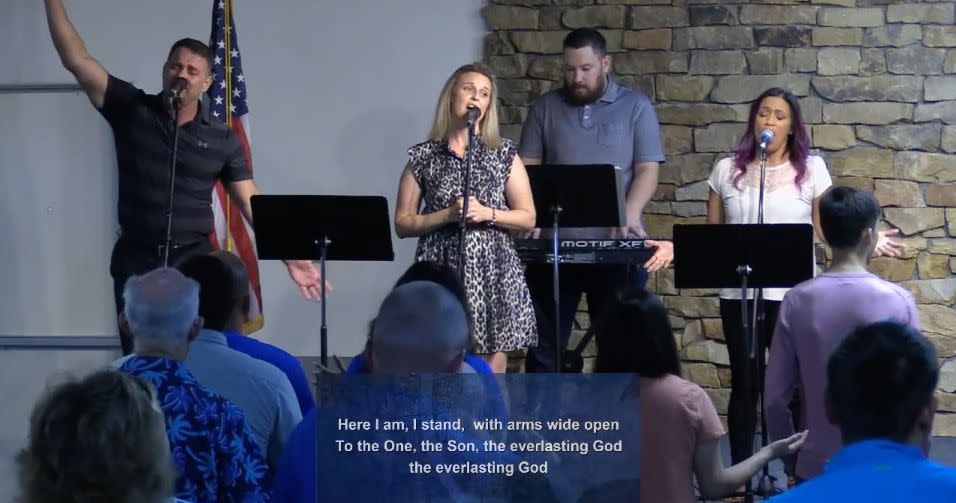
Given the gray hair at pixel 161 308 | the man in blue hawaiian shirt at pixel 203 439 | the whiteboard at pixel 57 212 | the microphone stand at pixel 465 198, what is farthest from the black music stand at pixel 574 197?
the whiteboard at pixel 57 212

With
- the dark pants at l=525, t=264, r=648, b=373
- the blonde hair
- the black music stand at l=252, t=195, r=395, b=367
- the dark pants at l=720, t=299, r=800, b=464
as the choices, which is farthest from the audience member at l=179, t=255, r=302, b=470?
the dark pants at l=525, t=264, r=648, b=373

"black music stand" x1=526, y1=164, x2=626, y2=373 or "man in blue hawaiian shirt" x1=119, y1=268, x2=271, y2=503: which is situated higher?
"black music stand" x1=526, y1=164, x2=626, y2=373

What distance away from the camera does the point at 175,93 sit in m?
4.55

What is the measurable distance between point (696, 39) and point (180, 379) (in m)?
4.38

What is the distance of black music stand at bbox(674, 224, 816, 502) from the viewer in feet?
14.8

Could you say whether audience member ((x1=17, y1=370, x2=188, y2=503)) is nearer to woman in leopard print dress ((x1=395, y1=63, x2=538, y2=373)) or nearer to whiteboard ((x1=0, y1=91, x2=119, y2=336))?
woman in leopard print dress ((x1=395, y1=63, x2=538, y2=373))

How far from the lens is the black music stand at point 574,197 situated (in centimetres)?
480

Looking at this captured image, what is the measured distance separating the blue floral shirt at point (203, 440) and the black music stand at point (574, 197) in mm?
2525

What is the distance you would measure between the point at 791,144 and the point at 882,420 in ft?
11.2

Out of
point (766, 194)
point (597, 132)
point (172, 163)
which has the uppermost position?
point (597, 132)

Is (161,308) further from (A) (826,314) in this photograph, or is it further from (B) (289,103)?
(B) (289,103)

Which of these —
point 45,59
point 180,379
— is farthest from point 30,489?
point 45,59

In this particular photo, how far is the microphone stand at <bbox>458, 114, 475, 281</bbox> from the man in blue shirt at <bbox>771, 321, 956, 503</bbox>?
108 inches

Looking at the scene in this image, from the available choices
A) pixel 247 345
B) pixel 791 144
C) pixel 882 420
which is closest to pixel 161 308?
pixel 247 345
